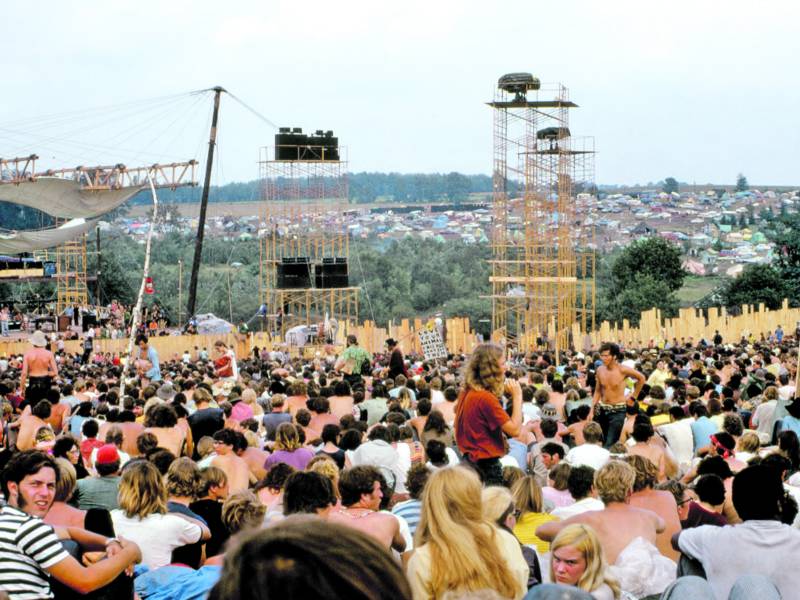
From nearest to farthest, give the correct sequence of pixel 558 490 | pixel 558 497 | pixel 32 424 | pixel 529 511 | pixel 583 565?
pixel 583 565, pixel 529 511, pixel 558 497, pixel 558 490, pixel 32 424

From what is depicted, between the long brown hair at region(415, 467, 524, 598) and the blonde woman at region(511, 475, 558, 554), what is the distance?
2248 millimetres

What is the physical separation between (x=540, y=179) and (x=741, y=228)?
120m

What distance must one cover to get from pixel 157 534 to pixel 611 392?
6.66 meters

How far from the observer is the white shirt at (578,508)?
791 centimetres

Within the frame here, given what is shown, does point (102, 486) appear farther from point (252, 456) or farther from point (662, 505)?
point (662, 505)

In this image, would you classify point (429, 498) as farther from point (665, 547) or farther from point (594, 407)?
point (594, 407)

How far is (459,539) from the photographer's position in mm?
5273

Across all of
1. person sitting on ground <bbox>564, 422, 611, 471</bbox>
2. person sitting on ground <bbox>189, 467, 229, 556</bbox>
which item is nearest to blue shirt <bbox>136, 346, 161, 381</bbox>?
person sitting on ground <bbox>564, 422, 611, 471</bbox>

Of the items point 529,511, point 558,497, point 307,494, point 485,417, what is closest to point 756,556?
point 307,494

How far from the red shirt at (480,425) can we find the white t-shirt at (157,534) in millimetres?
2478

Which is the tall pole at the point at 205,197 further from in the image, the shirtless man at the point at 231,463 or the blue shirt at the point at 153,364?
the shirtless man at the point at 231,463

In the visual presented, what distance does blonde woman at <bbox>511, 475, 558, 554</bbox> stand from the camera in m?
7.63

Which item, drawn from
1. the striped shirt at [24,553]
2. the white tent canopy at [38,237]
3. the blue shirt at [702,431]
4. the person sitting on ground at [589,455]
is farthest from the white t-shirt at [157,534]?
the white tent canopy at [38,237]

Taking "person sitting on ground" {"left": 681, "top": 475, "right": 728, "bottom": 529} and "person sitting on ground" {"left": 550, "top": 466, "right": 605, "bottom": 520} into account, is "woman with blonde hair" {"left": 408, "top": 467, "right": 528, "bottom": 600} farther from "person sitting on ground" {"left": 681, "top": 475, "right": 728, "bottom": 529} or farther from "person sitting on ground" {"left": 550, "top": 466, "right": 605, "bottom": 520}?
"person sitting on ground" {"left": 550, "top": 466, "right": 605, "bottom": 520}
